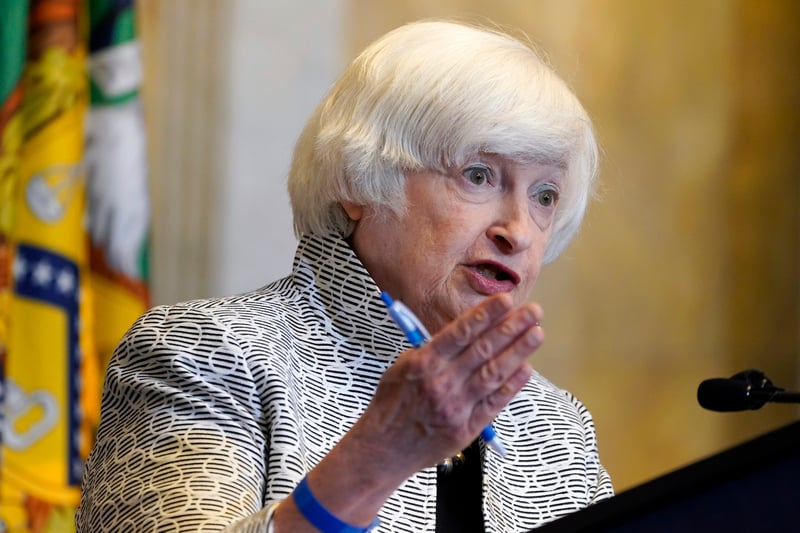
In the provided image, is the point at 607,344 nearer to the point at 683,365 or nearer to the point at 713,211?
the point at 683,365

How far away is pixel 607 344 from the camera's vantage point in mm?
5395

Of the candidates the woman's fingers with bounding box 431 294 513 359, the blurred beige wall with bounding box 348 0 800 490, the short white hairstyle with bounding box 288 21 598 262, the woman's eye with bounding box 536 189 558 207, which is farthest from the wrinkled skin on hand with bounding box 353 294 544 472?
the blurred beige wall with bounding box 348 0 800 490

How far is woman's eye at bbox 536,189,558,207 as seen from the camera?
2441mm

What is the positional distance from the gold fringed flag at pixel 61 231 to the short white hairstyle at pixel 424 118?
4.72 ft

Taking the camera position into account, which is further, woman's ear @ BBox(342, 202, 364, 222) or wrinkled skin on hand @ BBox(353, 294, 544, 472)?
Answer: woman's ear @ BBox(342, 202, 364, 222)

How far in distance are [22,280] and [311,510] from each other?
232 cm

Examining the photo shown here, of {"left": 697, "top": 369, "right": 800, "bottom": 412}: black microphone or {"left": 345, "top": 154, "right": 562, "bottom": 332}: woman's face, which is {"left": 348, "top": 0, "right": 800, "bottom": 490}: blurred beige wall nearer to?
{"left": 345, "top": 154, "right": 562, "bottom": 332}: woman's face

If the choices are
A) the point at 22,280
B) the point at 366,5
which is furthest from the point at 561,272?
the point at 22,280

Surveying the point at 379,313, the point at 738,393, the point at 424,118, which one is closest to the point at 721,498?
the point at 738,393

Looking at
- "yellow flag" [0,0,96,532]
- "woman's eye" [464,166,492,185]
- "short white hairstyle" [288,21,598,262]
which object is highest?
"short white hairstyle" [288,21,598,262]

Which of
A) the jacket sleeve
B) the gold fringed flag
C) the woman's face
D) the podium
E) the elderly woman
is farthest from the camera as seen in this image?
the gold fringed flag

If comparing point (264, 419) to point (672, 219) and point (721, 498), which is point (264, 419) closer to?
point (721, 498)

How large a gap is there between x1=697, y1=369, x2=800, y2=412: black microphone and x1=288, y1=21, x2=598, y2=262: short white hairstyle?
0.58 meters

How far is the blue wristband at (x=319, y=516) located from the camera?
1.57 m
